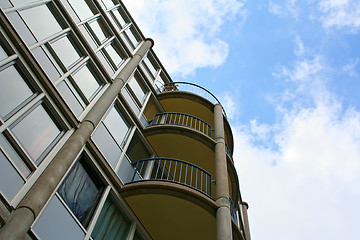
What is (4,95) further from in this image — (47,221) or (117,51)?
(117,51)

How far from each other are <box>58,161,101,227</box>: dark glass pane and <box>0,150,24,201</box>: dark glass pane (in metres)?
1.27

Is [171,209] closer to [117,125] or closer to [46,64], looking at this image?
[117,125]

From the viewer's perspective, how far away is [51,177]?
731 cm

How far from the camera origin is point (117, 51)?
625 inches

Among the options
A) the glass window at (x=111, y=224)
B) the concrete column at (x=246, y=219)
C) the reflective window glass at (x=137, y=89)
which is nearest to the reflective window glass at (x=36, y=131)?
the glass window at (x=111, y=224)

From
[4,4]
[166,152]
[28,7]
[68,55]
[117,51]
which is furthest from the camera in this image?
[117,51]

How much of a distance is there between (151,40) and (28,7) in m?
10.7

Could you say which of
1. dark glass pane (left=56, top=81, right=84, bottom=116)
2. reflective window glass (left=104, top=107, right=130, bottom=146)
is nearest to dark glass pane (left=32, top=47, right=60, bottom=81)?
dark glass pane (left=56, top=81, right=84, bottom=116)

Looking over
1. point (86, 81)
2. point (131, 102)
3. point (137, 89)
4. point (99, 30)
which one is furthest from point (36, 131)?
point (99, 30)

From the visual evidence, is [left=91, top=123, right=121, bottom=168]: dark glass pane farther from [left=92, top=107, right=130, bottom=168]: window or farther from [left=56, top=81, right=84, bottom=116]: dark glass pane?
[left=56, top=81, right=84, bottom=116]: dark glass pane

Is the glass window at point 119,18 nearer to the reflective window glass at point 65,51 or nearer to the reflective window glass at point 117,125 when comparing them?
the reflective window glass at point 65,51

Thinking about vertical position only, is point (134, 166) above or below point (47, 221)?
above

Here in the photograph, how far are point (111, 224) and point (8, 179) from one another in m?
3.31

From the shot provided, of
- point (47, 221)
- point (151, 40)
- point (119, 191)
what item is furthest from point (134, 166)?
point (151, 40)
